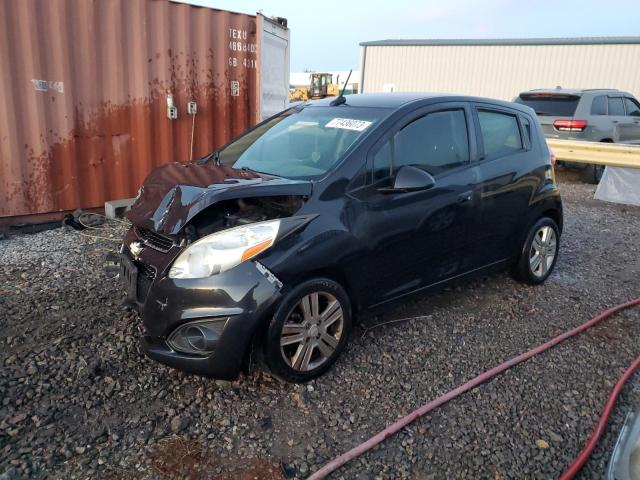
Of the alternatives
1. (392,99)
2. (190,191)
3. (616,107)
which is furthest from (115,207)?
(616,107)

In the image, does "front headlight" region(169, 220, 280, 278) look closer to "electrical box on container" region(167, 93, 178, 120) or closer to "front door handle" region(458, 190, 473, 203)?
"front door handle" region(458, 190, 473, 203)

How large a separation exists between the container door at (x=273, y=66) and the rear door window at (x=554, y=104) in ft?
17.9

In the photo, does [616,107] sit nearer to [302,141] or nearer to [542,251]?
[542,251]

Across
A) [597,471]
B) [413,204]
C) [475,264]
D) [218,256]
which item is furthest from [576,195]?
[218,256]

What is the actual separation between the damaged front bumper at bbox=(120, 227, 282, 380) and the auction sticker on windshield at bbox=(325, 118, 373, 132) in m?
1.26

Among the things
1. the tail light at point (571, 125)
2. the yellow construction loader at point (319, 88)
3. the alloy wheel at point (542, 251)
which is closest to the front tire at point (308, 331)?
the alloy wheel at point (542, 251)

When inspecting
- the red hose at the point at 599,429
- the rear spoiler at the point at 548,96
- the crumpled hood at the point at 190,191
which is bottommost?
the red hose at the point at 599,429

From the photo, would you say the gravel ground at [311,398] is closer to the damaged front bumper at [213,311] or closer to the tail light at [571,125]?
the damaged front bumper at [213,311]

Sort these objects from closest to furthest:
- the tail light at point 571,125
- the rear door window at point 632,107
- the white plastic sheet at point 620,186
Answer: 1. the white plastic sheet at point 620,186
2. the tail light at point 571,125
3. the rear door window at point 632,107

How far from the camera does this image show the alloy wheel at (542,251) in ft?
14.9

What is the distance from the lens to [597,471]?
7.93ft

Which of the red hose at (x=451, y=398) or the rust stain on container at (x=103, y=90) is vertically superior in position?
the rust stain on container at (x=103, y=90)

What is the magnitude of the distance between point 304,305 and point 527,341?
1802 millimetres

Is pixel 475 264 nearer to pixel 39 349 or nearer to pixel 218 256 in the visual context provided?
pixel 218 256
